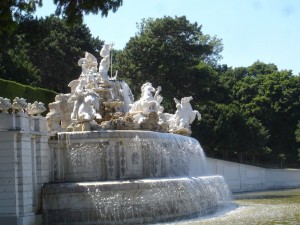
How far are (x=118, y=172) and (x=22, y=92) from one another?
11.0 metres

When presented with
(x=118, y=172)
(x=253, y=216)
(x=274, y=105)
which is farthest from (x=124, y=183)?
(x=274, y=105)

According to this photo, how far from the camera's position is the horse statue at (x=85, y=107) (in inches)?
880

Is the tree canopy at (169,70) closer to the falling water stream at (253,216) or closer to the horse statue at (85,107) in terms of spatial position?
the horse statue at (85,107)

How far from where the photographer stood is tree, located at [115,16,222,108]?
154ft

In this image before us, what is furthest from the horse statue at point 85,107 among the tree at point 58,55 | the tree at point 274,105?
the tree at point 274,105

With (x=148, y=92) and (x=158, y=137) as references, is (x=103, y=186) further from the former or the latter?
(x=148, y=92)

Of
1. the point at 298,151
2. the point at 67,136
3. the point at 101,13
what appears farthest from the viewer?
the point at 298,151

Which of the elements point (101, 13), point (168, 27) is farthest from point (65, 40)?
point (101, 13)

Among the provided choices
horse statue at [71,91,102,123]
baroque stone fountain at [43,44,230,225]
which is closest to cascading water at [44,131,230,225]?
baroque stone fountain at [43,44,230,225]

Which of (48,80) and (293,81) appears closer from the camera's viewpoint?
(48,80)

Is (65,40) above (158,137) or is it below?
Result: above

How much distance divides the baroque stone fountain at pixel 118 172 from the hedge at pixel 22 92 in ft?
16.3

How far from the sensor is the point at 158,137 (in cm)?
2277

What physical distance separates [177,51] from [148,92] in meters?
21.1
